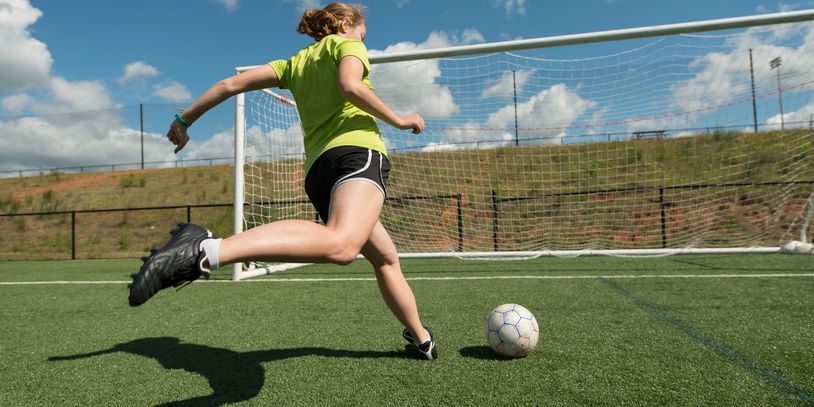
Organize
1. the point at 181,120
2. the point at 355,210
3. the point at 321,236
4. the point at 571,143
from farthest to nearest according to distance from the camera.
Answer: the point at 571,143, the point at 181,120, the point at 355,210, the point at 321,236

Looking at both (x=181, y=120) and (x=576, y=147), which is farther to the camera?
(x=576, y=147)

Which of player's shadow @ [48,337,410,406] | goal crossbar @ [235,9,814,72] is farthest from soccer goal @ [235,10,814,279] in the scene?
player's shadow @ [48,337,410,406]

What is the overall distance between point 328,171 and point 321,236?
1.47 feet

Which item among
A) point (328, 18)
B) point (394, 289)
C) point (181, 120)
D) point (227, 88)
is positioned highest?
point (328, 18)

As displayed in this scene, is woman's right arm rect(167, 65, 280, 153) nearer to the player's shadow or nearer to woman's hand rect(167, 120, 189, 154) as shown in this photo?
woman's hand rect(167, 120, 189, 154)

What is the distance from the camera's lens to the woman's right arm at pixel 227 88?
2.06 m

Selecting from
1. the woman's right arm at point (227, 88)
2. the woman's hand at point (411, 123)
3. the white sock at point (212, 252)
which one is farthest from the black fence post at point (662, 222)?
the white sock at point (212, 252)

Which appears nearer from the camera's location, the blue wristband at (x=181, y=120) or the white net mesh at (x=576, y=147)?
the blue wristband at (x=181, y=120)

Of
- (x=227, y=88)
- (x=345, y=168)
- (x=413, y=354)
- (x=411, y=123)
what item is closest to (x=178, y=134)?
(x=227, y=88)

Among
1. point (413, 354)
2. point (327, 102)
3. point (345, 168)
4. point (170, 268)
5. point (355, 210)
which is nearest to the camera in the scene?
point (170, 268)

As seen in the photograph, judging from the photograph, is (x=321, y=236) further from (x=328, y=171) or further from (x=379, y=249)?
(x=379, y=249)

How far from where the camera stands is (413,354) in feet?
8.19

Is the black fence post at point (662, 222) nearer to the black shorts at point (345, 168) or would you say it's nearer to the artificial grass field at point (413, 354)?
the artificial grass field at point (413, 354)

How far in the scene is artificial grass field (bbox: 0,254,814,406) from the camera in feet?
6.41
